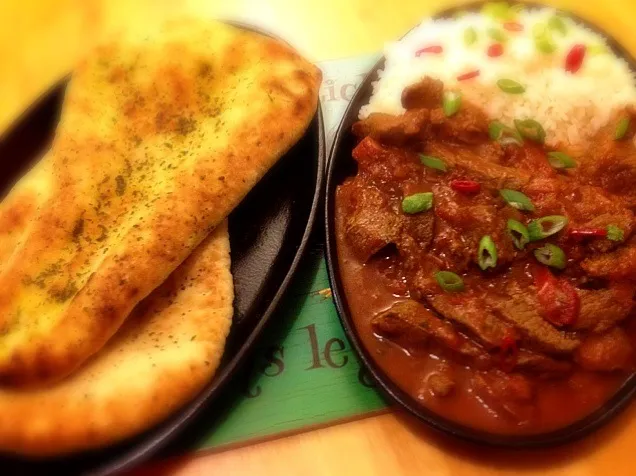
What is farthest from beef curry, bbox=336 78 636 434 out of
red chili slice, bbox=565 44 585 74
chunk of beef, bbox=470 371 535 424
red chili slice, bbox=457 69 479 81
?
red chili slice, bbox=565 44 585 74

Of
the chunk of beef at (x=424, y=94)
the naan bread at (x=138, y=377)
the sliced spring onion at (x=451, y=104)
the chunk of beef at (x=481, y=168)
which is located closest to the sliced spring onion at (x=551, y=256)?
the chunk of beef at (x=481, y=168)

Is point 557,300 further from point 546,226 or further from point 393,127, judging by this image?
point 393,127

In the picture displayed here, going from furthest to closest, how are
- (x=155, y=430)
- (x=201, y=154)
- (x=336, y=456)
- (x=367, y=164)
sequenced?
(x=367, y=164)
(x=201, y=154)
(x=336, y=456)
(x=155, y=430)

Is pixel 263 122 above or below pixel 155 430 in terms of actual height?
above

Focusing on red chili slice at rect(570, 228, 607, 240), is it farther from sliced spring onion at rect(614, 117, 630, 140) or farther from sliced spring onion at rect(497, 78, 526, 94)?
sliced spring onion at rect(497, 78, 526, 94)

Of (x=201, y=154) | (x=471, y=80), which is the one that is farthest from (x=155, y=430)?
(x=471, y=80)

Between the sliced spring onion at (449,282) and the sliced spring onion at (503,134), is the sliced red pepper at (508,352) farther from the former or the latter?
the sliced spring onion at (503,134)

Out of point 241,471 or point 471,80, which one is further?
point 471,80

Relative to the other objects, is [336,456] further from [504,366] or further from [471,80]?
[471,80]
